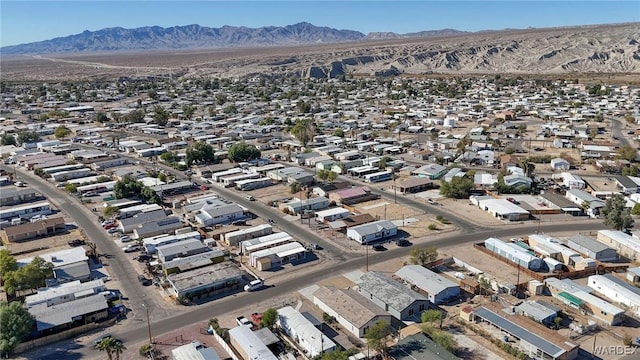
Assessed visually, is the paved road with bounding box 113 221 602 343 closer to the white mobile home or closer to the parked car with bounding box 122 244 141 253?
the white mobile home

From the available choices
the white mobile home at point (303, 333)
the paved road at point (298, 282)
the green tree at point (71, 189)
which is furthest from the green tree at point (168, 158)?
the white mobile home at point (303, 333)

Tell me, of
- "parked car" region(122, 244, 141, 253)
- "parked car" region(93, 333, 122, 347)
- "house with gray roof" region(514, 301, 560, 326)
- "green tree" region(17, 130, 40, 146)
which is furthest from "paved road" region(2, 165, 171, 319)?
"house with gray roof" region(514, 301, 560, 326)

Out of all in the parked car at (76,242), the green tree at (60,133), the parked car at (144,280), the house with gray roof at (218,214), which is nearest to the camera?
the parked car at (144,280)

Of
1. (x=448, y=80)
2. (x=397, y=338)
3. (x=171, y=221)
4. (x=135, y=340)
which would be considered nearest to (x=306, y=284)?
(x=397, y=338)

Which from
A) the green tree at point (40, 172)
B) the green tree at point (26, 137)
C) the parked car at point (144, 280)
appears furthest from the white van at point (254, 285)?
the green tree at point (26, 137)

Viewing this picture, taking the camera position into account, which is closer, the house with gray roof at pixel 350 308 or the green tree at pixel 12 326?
the green tree at pixel 12 326

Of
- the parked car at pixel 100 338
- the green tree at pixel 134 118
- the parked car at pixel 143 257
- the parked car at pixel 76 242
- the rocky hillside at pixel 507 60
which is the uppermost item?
the rocky hillside at pixel 507 60

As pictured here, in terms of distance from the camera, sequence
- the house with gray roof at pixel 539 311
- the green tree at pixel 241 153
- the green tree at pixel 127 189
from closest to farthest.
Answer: the house with gray roof at pixel 539 311 < the green tree at pixel 127 189 < the green tree at pixel 241 153

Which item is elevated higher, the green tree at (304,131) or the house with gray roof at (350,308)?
the green tree at (304,131)

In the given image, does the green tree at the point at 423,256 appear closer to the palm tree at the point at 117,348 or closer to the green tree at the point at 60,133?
the palm tree at the point at 117,348
